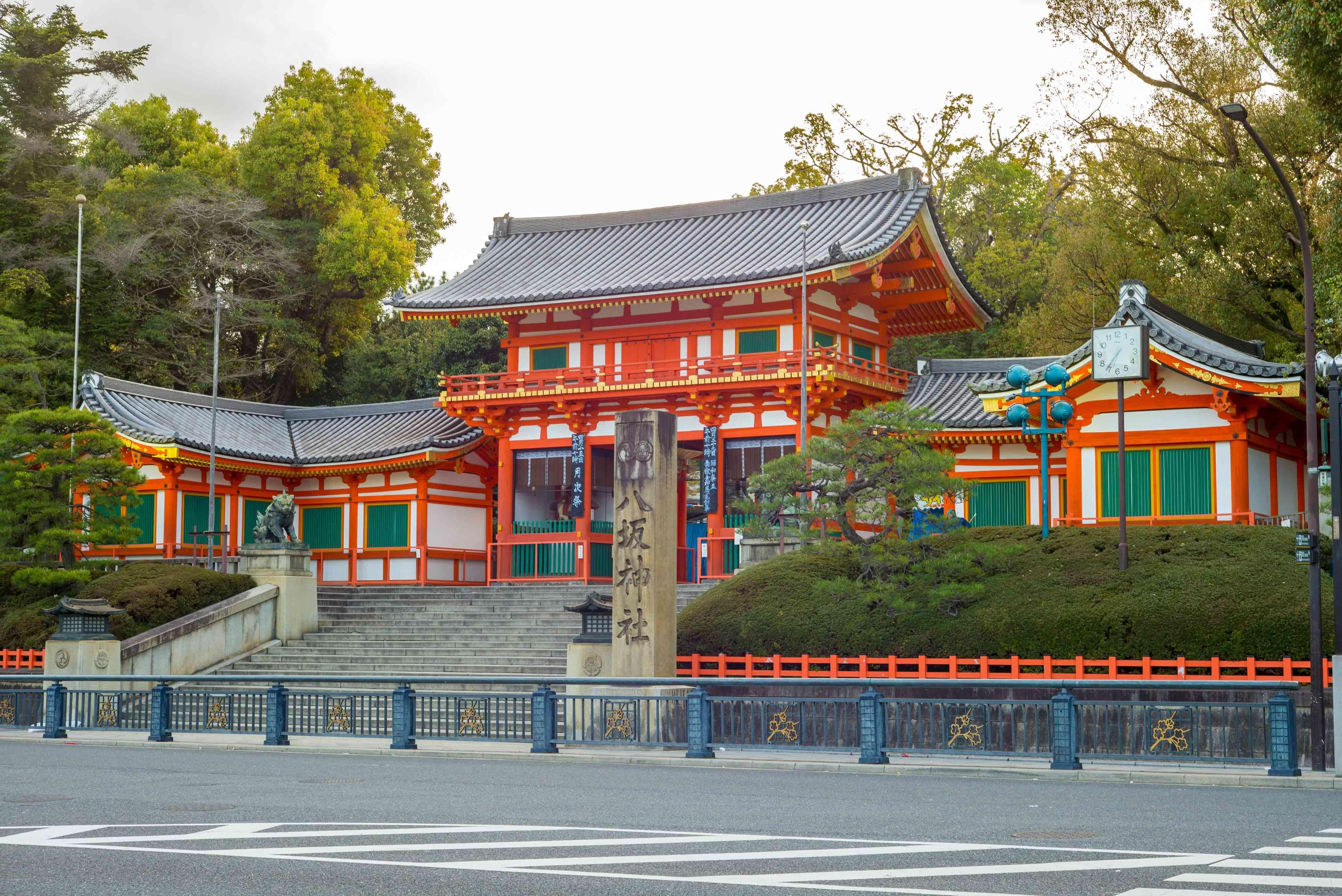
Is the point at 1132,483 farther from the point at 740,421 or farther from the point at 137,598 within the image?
the point at 137,598

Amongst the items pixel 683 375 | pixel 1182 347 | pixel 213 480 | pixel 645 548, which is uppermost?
pixel 683 375

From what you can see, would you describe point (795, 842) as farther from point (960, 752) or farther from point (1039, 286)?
point (1039, 286)

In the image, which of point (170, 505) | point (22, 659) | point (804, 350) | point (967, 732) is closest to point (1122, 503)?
point (967, 732)

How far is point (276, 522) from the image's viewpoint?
106 ft

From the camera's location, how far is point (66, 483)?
32.3 metres

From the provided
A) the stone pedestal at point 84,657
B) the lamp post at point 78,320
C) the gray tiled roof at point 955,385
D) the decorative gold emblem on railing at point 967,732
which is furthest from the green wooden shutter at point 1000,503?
the lamp post at point 78,320

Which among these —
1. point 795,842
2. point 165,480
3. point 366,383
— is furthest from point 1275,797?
point 366,383

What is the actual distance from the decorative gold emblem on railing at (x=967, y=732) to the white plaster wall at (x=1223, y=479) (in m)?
12.1

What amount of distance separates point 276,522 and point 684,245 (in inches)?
550

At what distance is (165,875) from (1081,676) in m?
15.6

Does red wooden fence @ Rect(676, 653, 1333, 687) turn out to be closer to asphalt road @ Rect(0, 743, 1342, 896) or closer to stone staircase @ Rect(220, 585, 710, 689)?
stone staircase @ Rect(220, 585, 710, 689)

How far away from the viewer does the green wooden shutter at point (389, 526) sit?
39.4 m

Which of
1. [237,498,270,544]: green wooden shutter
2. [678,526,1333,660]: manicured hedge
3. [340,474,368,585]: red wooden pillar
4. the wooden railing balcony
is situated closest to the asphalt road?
[678,526,1333,660]: manicured hedge

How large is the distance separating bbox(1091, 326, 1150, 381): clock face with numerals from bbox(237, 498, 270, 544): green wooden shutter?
2396cm
